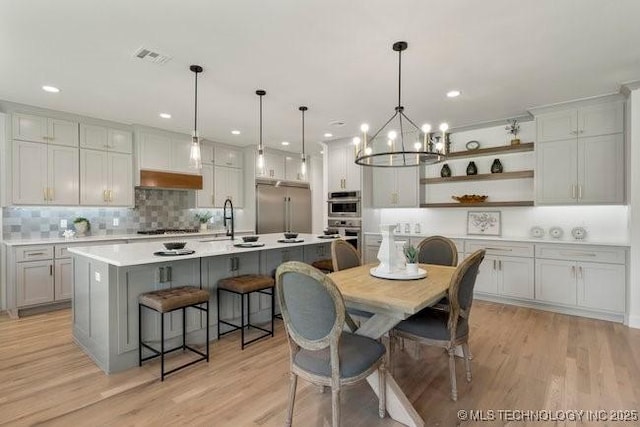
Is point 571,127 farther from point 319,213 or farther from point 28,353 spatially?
point 28,353

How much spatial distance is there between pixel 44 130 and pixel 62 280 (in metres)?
1.92

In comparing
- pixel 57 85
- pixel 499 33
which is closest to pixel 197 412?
pixel 499 33

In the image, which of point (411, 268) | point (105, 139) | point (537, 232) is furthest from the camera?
point (105, 139)

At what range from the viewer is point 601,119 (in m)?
3.80

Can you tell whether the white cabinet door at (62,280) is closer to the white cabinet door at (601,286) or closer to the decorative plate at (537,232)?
the decorative plate at (537,232)

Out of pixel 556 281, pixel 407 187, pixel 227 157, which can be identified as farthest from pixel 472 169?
pixel 227 157

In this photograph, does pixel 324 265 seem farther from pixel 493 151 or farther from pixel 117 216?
pixel 117 216

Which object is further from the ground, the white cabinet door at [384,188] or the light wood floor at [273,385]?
the white cabinet door at [384,188]

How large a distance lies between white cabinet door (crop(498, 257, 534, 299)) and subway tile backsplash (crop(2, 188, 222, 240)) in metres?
4.86

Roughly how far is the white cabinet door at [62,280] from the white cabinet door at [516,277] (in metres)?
5.60

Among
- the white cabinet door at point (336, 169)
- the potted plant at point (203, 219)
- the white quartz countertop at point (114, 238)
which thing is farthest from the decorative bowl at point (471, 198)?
the potted plant at point (203, 219)

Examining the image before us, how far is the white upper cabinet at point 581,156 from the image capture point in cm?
374

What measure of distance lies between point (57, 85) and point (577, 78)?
209 inches

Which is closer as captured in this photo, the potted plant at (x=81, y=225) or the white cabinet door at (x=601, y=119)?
the white cabinet door at (x=601, y=119)
